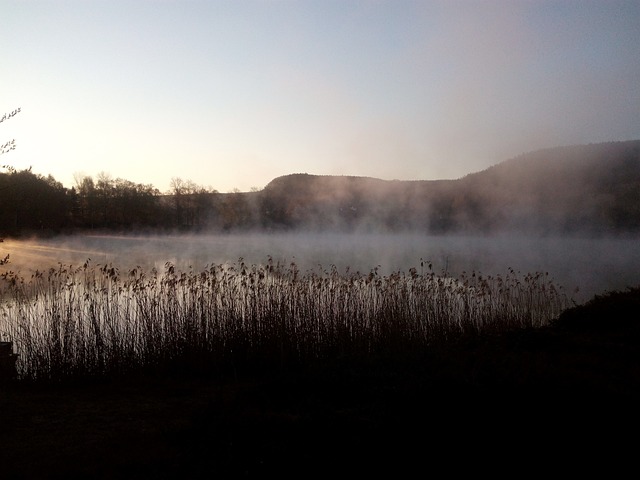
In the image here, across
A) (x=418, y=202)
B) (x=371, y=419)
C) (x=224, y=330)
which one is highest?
(x=418, y=202)

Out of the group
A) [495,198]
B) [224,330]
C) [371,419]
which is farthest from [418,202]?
[371,419]

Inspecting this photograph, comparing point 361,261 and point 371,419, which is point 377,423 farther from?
Result: point 361,261

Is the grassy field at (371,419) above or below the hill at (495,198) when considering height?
below

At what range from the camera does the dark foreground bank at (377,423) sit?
10.6 feet

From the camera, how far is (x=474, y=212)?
51.3 metres

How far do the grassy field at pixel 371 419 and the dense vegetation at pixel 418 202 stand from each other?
104ft

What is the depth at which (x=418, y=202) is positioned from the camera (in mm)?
53781

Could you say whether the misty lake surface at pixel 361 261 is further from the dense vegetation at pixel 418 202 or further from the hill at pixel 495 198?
the hill at pixel 495 198

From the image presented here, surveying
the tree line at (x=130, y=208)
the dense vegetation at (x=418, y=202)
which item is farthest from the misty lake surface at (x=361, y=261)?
the dense vegetation at (x=418, y=202)

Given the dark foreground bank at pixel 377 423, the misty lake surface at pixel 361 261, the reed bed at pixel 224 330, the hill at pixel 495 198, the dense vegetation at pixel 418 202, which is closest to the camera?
the dark foreground bank at pixel 377 423

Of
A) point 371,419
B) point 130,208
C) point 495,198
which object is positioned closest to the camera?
point 371,419

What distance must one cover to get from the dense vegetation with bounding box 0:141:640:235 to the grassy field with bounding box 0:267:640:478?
31.7 meters

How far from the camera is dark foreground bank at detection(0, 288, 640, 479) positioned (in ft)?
10.6

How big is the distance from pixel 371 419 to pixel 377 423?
12cm
